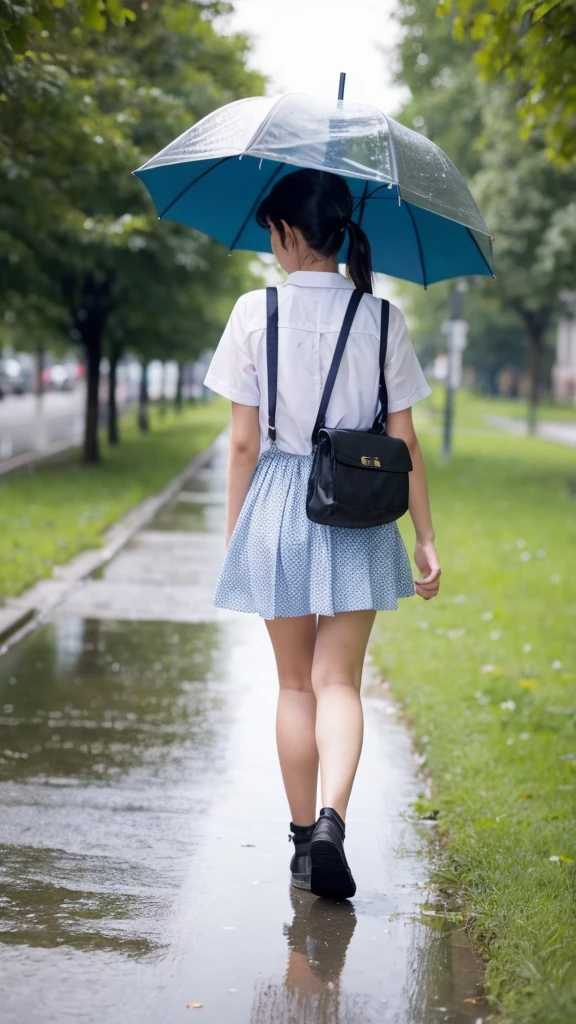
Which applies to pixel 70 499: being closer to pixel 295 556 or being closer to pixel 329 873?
pixel 295 556

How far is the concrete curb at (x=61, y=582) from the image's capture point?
8344 mm

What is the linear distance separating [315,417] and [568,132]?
4.77 m

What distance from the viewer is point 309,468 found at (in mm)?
3859

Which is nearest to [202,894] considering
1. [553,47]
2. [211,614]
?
[553,47]

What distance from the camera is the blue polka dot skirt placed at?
3822 mm

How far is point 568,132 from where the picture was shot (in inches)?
310

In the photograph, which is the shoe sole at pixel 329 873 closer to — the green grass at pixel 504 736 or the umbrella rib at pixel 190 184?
the green grass at pixel 504 736

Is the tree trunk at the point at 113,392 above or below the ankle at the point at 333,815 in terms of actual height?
below

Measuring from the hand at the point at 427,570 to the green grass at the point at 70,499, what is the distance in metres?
A: 5.72

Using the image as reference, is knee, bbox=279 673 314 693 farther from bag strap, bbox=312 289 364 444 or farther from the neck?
the neck

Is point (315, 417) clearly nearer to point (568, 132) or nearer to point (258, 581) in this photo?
point (258, 581)

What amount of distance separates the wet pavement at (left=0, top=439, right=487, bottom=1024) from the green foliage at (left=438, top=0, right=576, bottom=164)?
3.40 metres

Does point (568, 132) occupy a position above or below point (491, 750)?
above

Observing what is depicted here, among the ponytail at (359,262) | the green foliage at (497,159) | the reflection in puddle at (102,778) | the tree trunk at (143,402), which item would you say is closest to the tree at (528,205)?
the green foliage at (497,159)
